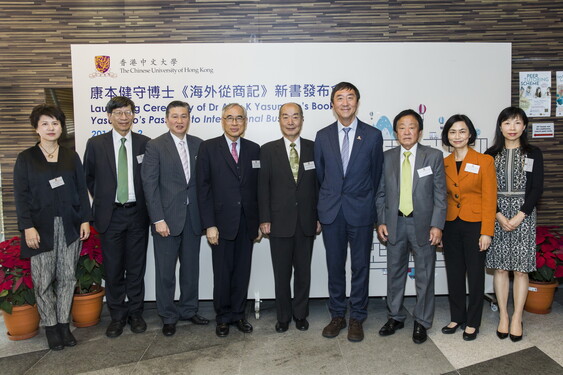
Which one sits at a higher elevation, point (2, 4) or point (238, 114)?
point (2, 4)

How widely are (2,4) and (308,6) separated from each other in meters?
3.20

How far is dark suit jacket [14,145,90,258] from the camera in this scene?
296 cm

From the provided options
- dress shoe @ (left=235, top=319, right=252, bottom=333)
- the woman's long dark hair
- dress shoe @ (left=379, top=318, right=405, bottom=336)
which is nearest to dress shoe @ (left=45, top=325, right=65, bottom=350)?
dress shoe @ (left=235, top=319, right=252, bottom=333)

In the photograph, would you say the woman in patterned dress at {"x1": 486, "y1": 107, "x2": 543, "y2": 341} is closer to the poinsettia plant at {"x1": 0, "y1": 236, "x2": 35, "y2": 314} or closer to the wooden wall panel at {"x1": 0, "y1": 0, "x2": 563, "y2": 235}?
the wooden wall panel at {"x1": 0, "y1": 0, "x2": 563, "y2": 235}

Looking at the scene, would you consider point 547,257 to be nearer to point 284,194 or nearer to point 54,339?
point 284,194

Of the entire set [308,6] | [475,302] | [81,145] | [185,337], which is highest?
[308,6]

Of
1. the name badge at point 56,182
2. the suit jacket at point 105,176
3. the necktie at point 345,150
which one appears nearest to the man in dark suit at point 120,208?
the suit jacket at point 105,176

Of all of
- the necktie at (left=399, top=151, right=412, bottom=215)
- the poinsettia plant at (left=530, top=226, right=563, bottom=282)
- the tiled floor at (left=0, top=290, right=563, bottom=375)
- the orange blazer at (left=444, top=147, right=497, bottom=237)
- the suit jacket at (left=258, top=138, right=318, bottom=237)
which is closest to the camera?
the tiled floor at (left=0, top=290, right=563, bottom=375)

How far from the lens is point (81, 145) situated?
380 centimetres

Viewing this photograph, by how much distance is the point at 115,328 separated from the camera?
10.8 ft

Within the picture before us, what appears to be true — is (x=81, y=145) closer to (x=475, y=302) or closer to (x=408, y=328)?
(x=408, y=328)

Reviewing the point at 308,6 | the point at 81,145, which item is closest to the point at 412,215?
the point at 308,6

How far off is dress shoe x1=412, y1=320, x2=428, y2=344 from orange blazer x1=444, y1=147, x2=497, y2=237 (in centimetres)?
84

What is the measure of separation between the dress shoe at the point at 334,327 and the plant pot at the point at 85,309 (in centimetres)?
195
